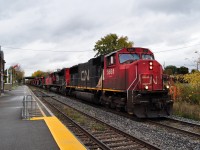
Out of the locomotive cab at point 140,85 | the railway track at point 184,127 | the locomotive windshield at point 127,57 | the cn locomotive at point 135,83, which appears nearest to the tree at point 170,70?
the cn locomotive at point 135,83

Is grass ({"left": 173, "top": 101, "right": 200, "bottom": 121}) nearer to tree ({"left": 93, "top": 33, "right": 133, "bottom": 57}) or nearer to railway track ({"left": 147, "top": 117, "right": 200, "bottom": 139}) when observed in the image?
railway track ({"left": 147, "top": 117, "right": 200, "bottom": 139})

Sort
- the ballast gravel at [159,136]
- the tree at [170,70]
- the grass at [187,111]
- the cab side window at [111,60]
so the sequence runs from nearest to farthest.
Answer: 1. the ballast gravel at [159,136]
2. the grass at [187,111]
3. the cab side window at [111,60]
4. the tree at [170,70]

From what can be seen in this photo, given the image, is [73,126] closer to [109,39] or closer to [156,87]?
[156,87]

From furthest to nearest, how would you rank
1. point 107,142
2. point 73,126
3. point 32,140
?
1. point 73,126
2. point 107,142
3. point 32,140

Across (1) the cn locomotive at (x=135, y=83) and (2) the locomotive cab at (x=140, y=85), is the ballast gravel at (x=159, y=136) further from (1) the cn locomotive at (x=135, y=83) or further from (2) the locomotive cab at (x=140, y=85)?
(1) the cn locomotive at (x=135, y=83)

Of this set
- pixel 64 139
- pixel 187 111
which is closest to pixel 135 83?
pixel 187 111

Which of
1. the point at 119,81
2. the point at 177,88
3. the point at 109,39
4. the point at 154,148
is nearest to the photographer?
the point at 154,148

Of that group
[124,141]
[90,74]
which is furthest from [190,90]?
[124,141]

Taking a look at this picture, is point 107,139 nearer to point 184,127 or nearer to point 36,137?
point 36,137

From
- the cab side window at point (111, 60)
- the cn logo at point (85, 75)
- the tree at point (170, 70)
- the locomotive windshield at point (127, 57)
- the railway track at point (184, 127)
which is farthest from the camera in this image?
the tree at point (170, 70)

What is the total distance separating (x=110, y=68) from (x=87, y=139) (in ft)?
22.7

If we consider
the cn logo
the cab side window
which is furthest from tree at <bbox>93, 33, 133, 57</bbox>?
the cab side window

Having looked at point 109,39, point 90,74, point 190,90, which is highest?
point 109,39

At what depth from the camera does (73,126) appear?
11.0 meters
